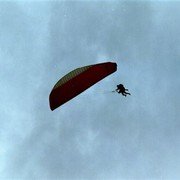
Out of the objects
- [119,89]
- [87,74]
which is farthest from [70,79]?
[119,89]

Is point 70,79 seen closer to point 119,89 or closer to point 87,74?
point 87,74

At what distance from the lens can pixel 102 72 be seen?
39.4m

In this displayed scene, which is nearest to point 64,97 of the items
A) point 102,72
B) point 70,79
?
point 70,79

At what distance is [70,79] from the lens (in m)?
39.7

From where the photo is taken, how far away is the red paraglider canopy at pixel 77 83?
3925 cm

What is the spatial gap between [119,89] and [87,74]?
3.81m

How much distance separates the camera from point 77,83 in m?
39.3

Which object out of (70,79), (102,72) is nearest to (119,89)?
(102,72)

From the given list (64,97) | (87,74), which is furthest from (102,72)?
(64,97)

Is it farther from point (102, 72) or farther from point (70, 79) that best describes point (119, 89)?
point (70, 79)

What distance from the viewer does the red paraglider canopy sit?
129 feet

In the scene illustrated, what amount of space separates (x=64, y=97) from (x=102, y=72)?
4666 millimetres

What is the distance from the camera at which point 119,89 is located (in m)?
40.4

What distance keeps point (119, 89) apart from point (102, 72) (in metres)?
2.71
